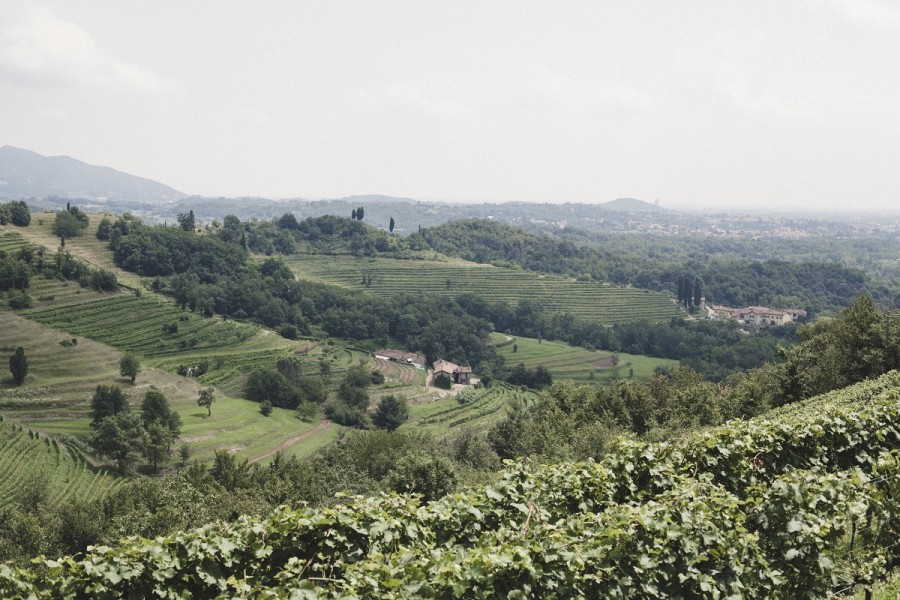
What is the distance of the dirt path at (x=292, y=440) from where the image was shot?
199ft

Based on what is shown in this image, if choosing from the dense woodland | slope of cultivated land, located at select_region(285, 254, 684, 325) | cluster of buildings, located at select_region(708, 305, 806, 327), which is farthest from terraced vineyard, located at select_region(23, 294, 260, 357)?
→ cluster of buildings, located at select_region(708, 305, 806, 327)

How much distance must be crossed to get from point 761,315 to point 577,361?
5709 centimetres

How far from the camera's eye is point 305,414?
2992 inches

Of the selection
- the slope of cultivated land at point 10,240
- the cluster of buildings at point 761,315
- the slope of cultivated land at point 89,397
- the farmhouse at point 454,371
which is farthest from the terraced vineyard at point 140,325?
the cluster of buildings at point 761,315

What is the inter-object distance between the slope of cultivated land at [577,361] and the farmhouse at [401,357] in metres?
14.1

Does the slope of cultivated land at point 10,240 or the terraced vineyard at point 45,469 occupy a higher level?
the slope of cultivated land at point 10,240

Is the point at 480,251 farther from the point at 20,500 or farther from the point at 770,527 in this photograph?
the point at 770,527

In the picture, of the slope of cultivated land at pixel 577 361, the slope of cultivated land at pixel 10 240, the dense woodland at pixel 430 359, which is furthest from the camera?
the slope of cultivated land at pixel 577 361

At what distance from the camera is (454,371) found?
316 ft

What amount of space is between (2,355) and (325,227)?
3925 inches

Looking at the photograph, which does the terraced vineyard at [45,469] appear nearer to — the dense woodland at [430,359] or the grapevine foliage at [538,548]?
the dense woodland at [430,359]

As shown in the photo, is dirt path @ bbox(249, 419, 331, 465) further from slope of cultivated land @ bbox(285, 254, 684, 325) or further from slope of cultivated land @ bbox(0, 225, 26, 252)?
slope of cultivated land @ bbox(285, 254, 684, 325)

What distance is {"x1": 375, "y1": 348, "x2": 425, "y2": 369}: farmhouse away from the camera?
102 meters

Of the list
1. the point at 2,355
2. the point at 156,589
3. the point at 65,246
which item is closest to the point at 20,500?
the point at 2,355
